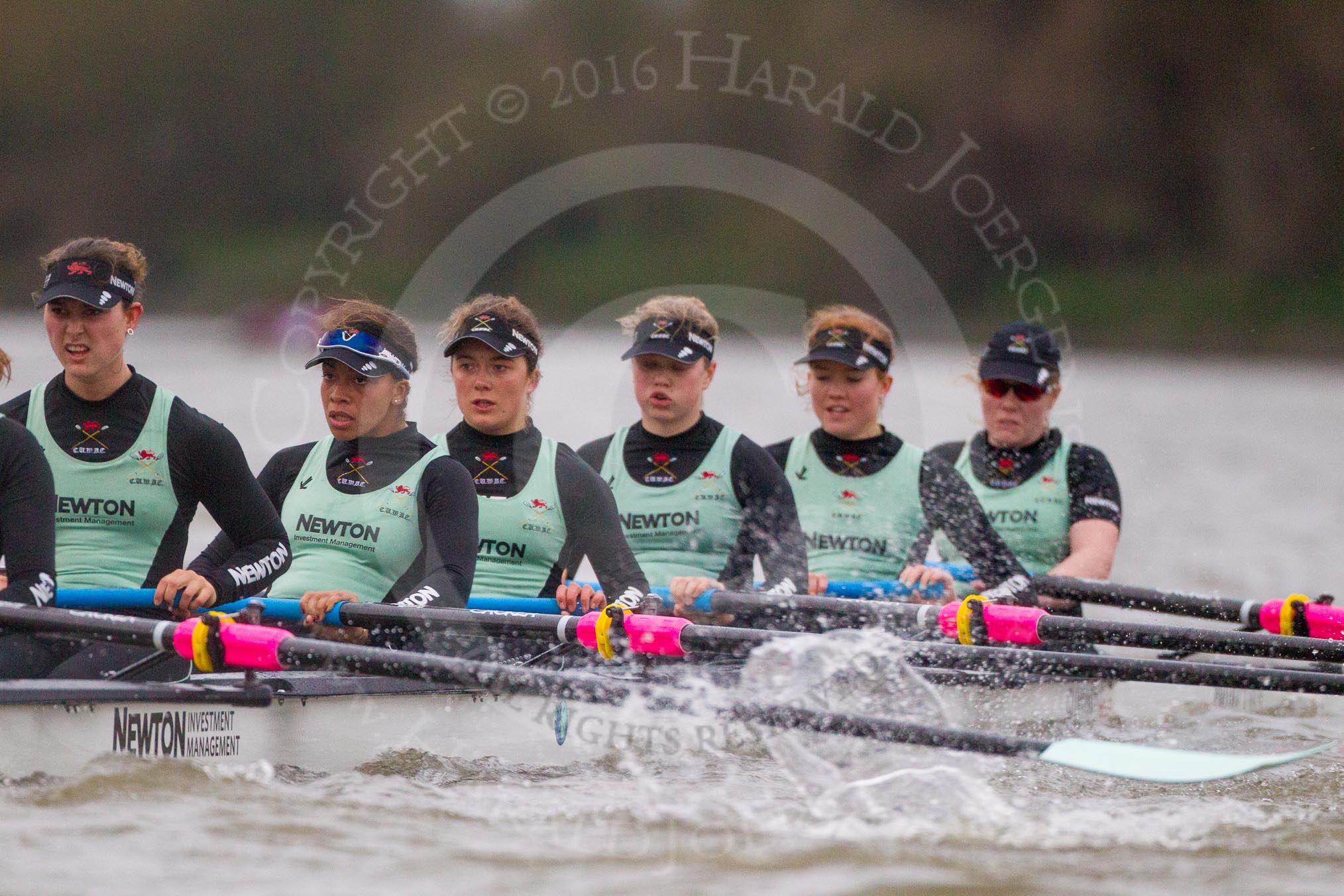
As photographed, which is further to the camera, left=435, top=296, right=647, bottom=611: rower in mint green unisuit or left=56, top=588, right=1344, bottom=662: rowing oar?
left=435, top=296, right=647, bottom=611: rower in mint green unisuit

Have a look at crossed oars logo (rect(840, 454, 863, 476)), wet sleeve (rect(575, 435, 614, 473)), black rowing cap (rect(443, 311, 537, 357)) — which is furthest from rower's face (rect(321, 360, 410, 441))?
crossed oars logo (rect(840, 454, 863, 476))

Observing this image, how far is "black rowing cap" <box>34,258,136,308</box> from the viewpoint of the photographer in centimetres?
450

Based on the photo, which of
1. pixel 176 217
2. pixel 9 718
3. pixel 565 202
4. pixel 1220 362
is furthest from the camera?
pixel 176 217

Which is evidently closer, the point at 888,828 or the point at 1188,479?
the point at 888,828

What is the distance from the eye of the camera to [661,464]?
5.80 m

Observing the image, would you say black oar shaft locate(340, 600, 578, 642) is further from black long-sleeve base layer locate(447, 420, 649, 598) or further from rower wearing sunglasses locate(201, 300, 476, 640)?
black long-sleeve base layer locate(447, 420, 649, 598)

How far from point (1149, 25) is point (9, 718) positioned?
25.2m

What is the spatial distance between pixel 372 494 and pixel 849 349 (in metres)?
2.22

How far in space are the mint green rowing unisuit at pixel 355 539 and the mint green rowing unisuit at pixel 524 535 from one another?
14.0 inches

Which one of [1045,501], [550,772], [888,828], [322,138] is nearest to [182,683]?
[550,772]

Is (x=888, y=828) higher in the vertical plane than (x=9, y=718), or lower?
lower

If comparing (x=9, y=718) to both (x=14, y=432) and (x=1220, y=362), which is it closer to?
(x=14, y=432)

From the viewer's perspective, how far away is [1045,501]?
660 centimetres

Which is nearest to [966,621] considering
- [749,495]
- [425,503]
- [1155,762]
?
[749,495]
